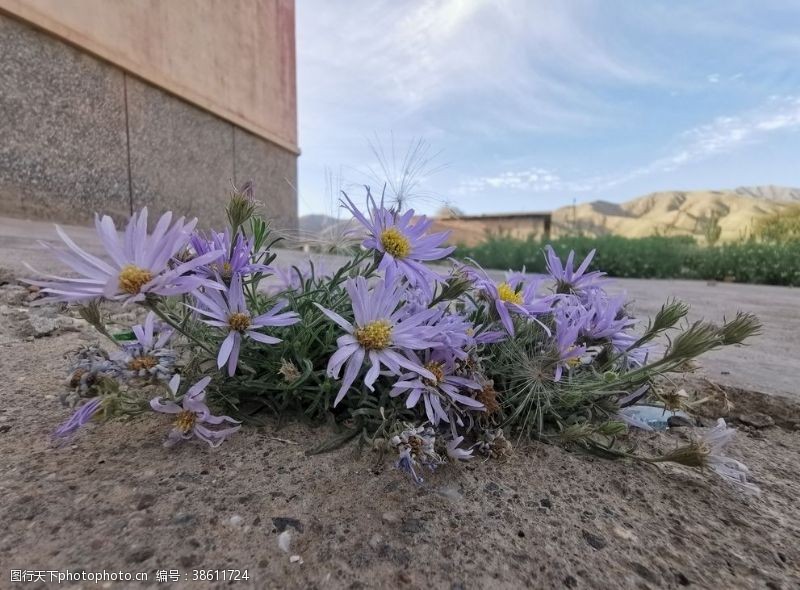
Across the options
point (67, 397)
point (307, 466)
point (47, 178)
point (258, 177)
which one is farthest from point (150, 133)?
point (307, 466)

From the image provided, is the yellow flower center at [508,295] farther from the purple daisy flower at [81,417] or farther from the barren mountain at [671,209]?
the barren mountain at [671,209]

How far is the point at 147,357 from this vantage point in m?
0.84

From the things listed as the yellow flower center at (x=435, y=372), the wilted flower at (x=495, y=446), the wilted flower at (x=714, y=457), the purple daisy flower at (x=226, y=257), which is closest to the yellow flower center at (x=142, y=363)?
the purple daisy flower at (x=226, y=257)

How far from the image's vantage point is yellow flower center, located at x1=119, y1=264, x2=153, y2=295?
0.61 m

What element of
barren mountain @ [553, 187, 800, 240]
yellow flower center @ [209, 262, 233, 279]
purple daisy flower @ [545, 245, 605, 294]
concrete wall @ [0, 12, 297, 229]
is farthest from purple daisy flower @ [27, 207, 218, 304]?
barren mountain @ [553, 187, 800, 240]

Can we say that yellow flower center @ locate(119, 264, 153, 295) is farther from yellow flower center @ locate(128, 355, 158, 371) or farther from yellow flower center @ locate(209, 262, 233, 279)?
yellow flower center @ locate(128, 355, 158, 371)

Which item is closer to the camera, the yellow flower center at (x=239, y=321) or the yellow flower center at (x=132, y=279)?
the yellow flower center at (x=132, y=279)

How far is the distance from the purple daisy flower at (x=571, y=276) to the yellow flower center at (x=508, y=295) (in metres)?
0.16

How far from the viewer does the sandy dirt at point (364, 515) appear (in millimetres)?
549

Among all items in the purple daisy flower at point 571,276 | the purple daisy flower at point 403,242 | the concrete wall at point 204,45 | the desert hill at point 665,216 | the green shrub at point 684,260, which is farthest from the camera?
the desert hill at point 665,216

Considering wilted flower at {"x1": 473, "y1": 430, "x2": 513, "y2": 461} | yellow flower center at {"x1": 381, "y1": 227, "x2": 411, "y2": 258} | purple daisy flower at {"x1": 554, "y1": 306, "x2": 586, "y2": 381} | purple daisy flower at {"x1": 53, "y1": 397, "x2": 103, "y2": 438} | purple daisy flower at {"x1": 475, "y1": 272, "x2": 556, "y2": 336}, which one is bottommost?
wilted flower at {"x1": 473, "y1": 430, "x2": 513, "y2": 461}

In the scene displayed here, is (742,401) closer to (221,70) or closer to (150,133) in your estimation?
(150,133)

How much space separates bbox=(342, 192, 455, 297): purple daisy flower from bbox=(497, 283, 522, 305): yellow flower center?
136mm

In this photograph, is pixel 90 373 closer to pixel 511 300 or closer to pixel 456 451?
pixel 456 451
